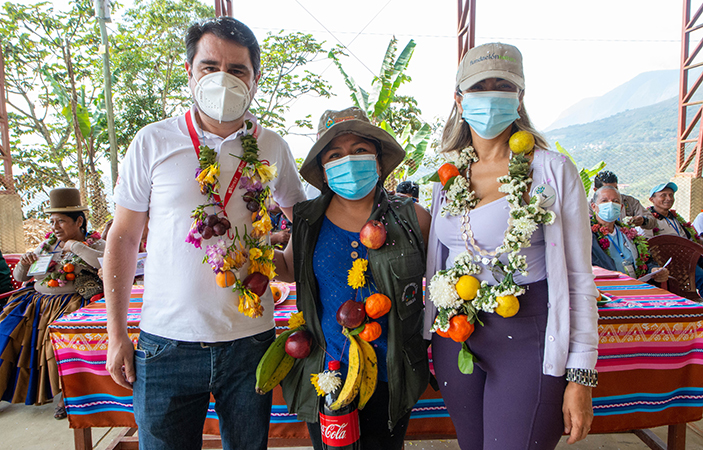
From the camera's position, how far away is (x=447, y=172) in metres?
1.47

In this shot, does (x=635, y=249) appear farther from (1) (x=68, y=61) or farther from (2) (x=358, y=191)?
(1) (x=68, y=61)

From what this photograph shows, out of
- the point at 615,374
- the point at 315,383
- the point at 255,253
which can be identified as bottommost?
the point at 615,374

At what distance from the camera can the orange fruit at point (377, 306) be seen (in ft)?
4.57

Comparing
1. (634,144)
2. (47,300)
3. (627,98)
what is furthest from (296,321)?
(627,98)

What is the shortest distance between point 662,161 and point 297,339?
20.3 m

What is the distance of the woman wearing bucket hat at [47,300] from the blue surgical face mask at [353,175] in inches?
115

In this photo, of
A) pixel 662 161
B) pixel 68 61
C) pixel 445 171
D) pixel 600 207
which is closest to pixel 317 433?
pixel 445 171

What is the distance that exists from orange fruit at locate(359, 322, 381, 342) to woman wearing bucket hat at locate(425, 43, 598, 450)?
0.72ft

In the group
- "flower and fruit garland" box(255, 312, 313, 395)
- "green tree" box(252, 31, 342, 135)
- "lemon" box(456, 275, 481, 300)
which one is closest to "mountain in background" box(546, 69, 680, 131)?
"green tree" box(252, 31, 342, 135)

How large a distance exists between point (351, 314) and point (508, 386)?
0.59 meters

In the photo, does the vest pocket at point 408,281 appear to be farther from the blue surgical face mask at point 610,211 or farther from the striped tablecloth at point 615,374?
the blue surgical face mask at point 610,211

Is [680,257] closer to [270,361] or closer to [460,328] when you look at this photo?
[460,328]

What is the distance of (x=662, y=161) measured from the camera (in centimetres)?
1628

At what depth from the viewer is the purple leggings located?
1257 mm
